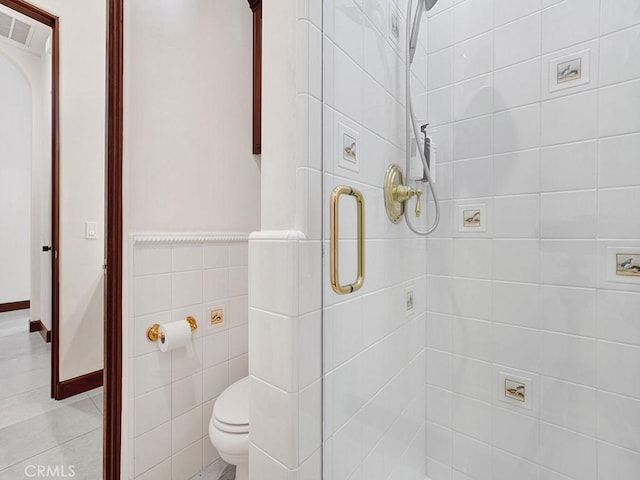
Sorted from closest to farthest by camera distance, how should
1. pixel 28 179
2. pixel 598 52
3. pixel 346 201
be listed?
pixel 346 201 < pixel 598 52 < pixel 28 179

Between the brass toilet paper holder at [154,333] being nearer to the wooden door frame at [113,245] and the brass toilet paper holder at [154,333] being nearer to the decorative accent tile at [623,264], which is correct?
the wooden door frame at [113,245]

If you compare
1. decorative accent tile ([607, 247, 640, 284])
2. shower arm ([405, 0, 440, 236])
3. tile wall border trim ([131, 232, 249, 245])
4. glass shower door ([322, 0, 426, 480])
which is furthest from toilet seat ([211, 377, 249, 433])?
decorative accent tile ([607, 247, 640, 284])

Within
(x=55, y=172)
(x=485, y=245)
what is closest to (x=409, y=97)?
(x=485, y=245)

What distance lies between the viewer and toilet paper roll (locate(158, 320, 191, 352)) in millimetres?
1242

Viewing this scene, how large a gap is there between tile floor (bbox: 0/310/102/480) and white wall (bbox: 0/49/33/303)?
169cm

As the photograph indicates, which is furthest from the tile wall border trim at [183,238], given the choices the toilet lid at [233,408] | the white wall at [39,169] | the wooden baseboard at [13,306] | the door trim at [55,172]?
the wooden baseboard at [13,306]

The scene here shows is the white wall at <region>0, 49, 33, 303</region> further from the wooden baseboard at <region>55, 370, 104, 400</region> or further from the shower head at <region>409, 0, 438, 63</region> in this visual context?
the shower head at <region>409, 0, 438, 63</region>

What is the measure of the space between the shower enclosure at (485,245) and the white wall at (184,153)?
91cm

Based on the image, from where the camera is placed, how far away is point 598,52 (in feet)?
2.98

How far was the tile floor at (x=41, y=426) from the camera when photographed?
1435mm

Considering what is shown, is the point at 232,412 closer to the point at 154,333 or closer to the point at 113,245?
the point at 154,333

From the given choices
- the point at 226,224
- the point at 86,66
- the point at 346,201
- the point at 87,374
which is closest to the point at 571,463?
the point at 346,201

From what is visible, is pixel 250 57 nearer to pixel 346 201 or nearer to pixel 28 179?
pixel 346 201

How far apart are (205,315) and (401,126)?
1.20 meters
